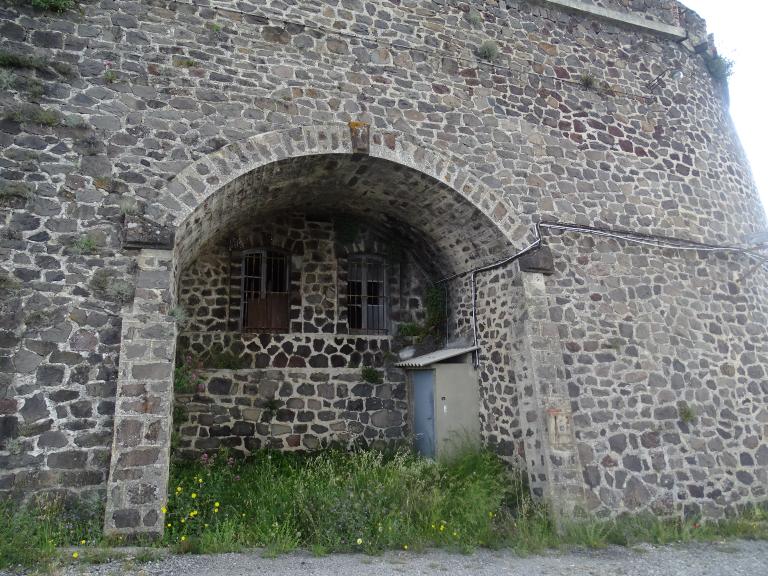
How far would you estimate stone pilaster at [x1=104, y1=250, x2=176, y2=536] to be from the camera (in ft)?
17.7

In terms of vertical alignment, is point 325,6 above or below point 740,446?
above

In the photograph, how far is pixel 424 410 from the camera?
8.57 m

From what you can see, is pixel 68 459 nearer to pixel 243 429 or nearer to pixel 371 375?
pixel 243 429

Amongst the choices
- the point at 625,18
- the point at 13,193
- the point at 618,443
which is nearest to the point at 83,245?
the point at 13,193

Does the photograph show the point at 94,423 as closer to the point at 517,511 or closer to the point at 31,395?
the point at 31,395

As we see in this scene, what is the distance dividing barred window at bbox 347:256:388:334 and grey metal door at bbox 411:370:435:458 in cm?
131

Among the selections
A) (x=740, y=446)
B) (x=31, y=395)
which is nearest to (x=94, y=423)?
(x=31, y=395)

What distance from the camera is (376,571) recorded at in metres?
4.98

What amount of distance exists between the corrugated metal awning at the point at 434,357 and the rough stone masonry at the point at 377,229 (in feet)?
1.06

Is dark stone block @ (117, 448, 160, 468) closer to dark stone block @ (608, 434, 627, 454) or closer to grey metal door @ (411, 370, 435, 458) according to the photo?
grey metal door @ (411, 370, 435, 458)

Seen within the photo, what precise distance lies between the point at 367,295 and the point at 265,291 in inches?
72.8

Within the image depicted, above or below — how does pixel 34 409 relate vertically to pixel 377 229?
below

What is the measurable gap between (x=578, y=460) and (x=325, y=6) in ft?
23.2

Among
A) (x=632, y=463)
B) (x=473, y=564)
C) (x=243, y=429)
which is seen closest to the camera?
(x=473, y=564)
